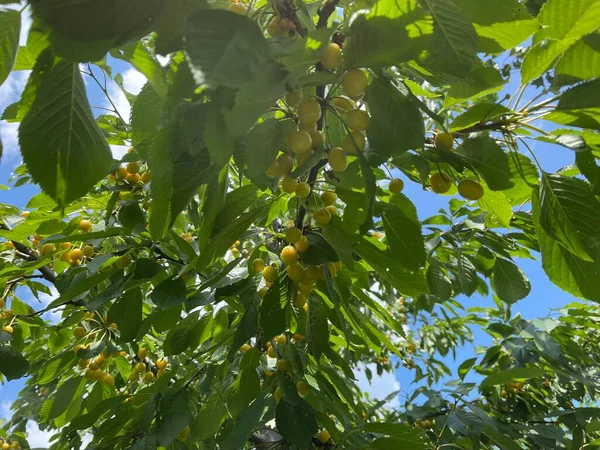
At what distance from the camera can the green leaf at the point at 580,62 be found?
2.57ft

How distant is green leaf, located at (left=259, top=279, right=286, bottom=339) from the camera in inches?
50.2

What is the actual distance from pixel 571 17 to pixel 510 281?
1.36 metres

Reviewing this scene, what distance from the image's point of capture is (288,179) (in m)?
1.05

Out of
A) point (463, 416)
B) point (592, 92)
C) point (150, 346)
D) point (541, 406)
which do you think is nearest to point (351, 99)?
point (592, 92)

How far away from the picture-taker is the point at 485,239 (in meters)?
1.95

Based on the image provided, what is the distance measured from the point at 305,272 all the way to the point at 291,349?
0.48m

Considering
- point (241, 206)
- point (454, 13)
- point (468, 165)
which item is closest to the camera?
point (454, 13)

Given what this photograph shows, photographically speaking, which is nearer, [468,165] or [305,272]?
[468,165]

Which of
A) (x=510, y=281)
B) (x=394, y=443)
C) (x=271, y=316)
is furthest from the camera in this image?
(x=510, y=281)

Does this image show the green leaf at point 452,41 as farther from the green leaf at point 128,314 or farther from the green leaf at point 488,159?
the green leaf at point 128,314

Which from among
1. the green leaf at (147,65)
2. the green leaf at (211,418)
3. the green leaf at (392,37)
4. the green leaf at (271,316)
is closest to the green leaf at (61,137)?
the green leaf at (147,65)

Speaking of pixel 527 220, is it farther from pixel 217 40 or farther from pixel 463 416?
pixel 217 40

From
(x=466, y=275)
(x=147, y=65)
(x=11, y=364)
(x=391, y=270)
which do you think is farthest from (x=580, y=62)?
(x=11, y=364)

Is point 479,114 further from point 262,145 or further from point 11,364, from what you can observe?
point 11,364
